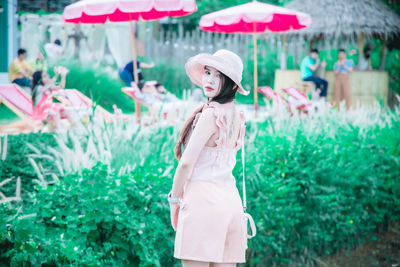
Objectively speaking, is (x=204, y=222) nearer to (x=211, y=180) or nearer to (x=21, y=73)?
(x=211, y=180)

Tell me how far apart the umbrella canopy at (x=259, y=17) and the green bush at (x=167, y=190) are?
10.6 feet

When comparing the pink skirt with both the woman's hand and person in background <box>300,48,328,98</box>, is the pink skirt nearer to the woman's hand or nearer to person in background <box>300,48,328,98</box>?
the woman's hand

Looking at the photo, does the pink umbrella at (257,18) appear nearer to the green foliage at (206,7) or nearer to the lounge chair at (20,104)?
the lounge chair at (20,104)

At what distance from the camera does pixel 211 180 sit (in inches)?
124

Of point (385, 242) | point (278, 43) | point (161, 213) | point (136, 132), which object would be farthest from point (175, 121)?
point (278, 43)

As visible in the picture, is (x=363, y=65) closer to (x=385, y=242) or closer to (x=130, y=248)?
(x=385, y=242)

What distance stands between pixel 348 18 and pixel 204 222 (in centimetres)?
1541

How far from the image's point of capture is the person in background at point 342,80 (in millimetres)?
16266

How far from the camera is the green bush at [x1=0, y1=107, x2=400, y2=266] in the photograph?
3.65 meters

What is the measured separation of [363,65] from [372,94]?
95cm

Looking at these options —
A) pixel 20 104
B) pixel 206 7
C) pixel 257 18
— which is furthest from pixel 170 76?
pixel 20 104

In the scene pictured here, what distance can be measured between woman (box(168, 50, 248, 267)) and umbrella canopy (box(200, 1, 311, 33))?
7566 mm

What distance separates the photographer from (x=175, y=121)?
6.56 meters

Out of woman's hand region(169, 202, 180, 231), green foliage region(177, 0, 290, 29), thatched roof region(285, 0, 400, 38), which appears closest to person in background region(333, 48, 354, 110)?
thatched roof region(285, 0, 400, 38)
